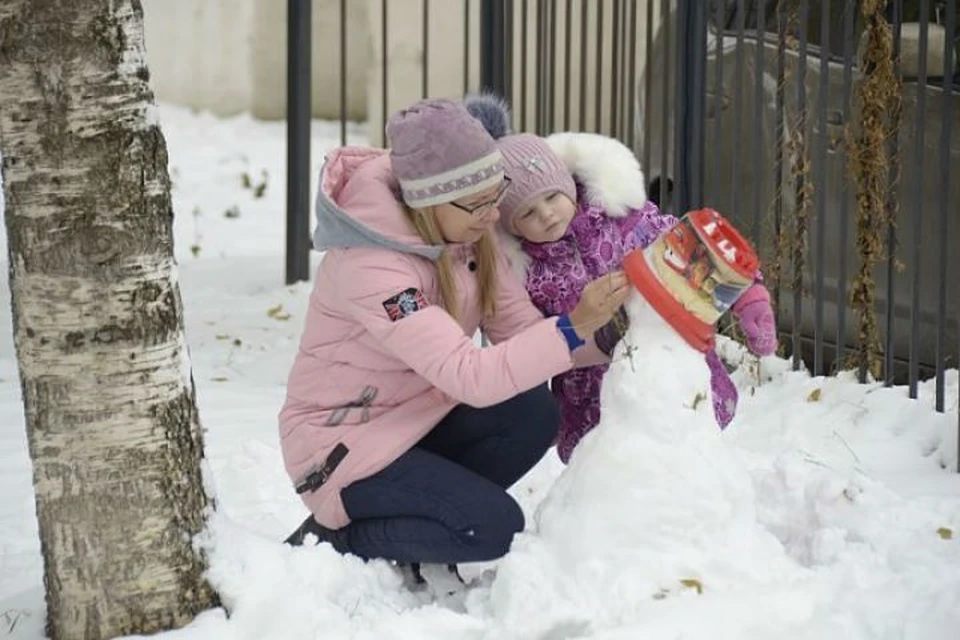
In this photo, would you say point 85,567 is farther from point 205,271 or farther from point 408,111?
point 205,271

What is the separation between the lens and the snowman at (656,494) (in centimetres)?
332

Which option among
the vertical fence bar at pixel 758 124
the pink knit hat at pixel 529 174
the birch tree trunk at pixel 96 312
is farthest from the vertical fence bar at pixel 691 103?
the birch tree trunk at pixel 96 312

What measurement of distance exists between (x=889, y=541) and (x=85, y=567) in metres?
1.58

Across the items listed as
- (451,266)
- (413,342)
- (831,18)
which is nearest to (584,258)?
(451,266)

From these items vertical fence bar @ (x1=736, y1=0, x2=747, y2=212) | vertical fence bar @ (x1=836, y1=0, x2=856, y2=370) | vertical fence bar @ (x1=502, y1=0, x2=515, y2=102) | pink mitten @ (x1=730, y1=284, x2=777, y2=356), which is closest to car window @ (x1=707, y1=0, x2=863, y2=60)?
vertical fence bar @ (x1=736, y1=0, x2=747, y2=212)

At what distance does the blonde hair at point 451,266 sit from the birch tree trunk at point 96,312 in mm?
521

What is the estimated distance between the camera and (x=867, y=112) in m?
5.19

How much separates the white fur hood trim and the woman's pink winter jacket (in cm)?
28

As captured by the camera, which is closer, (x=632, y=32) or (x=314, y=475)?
(x=314, y=475)

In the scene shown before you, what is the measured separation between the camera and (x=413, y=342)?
11.3 feet

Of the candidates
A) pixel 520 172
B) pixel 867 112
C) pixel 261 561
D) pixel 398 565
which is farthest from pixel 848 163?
pixel 261 561

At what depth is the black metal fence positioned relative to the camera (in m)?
5.12

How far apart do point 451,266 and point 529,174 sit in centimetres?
28

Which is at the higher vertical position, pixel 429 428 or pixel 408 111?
pixel 408 111
